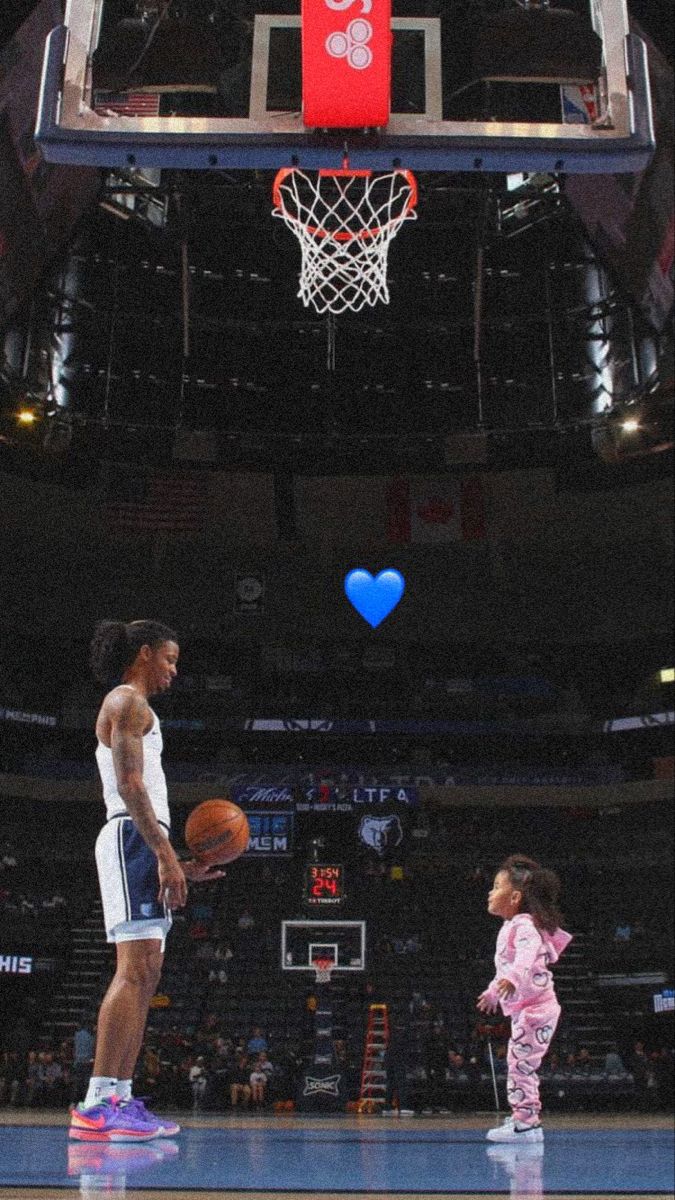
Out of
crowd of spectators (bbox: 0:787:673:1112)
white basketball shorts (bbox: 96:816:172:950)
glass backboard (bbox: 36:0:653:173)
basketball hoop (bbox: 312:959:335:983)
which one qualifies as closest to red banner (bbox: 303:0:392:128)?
glass backboard (bbox: 36:0:653:173)

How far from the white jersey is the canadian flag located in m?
22.5

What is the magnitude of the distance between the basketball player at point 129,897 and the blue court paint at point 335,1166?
0.60ft

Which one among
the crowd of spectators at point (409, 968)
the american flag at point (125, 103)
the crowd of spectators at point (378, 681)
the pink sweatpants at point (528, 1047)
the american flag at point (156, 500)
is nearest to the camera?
the american flag at point (125, 103)

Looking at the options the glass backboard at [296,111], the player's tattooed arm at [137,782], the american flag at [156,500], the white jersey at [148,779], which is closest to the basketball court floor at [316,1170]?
the player's tattooed arm at [137,782]

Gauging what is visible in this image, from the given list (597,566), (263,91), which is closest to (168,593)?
(597,566)

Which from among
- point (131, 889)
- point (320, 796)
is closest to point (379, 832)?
point (320, 796)

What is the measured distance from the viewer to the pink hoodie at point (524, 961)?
23.5ft

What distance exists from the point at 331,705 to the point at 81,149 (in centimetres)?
2385

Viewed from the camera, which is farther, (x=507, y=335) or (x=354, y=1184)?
(x=507, y=335)

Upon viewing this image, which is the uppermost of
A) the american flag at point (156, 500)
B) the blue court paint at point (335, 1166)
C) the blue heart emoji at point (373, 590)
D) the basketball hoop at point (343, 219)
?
the american flag at point (156, 500)

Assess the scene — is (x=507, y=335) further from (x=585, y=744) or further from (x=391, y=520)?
(x=585, y=744)

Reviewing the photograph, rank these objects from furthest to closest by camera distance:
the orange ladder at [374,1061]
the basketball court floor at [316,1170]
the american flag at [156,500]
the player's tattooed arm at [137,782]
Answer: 1. the american flag at [156,500]
2. the orange ladder at [374,1061]
3. the player's tattooed arm at [137,782]
4. the basketball court floor at [316,1170]

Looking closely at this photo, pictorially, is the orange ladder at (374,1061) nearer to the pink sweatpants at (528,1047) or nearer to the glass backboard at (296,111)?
the pink sweatpants at (528,1047)

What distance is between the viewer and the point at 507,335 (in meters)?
21.9
